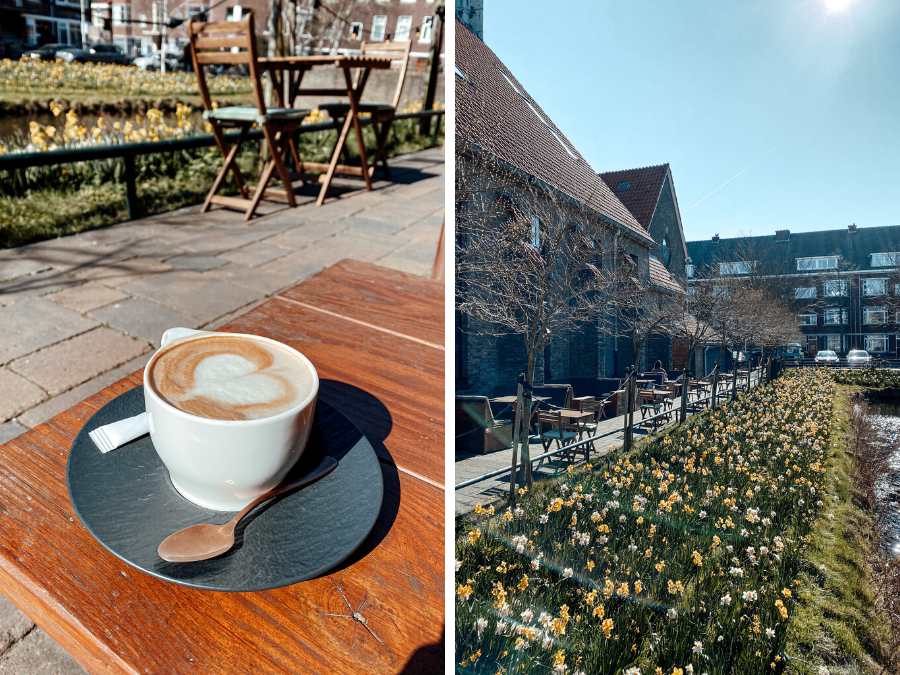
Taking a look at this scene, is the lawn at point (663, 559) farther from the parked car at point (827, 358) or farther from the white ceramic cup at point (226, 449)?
the white ceramic cup at point (226, 449)

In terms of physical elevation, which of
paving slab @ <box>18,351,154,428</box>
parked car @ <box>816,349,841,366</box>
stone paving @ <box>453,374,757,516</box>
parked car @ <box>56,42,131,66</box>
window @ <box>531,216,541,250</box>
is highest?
parked car @ <box>56,42,131,66</box>

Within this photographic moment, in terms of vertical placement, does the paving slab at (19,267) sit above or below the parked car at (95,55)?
below

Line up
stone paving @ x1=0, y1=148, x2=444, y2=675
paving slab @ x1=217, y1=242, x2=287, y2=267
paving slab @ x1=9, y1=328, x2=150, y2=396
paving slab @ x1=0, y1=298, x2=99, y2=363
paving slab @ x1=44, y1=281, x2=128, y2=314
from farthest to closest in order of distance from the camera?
1. paving slab @ x1=217, y1=242, x2=287, y2=267
2. paving slab @ x1=44, y1=281, x2=128, y2=314
3. paving slab @ x1=0, y1=298, x2=99, y2=363
4. paving slab @ x1=9, y1=328, x2=150, y2=396
5. stone paving @ x1=0, y1=148, x2=444, y2=675

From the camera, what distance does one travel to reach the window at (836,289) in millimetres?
351

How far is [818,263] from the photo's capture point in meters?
0.36

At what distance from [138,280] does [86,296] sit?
0.26m

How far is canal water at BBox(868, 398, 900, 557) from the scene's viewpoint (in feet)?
1.00

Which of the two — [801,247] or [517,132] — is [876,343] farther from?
[517,132]

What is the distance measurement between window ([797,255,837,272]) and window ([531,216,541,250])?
0.53 feet

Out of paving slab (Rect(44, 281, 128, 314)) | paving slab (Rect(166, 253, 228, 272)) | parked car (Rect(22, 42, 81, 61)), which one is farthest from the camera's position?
parked car (Rect(22, 42, 81, 61))

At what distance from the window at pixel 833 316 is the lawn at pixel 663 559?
0.12ft

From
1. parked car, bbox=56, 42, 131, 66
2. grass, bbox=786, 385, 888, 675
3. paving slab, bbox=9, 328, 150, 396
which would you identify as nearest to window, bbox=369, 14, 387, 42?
parked car, bbox=56, 42, 131, 66

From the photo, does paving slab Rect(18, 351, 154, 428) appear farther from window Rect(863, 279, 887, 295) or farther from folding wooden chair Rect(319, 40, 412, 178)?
A: folding wooden chair Rect(319, 40, 412, 178)

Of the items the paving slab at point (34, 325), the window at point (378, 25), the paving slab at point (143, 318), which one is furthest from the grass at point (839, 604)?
the window at point (378, 25)
